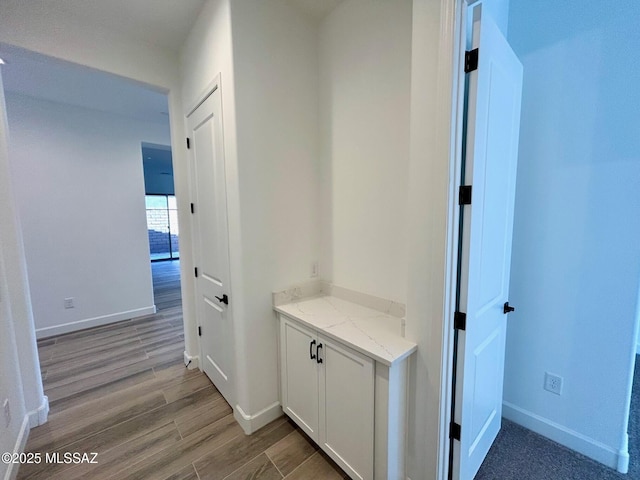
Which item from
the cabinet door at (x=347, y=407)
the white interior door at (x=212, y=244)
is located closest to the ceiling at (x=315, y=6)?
the white interior door at (x=212, y=244)

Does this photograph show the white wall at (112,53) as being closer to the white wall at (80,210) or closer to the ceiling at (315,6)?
the ceiling at (315,6)

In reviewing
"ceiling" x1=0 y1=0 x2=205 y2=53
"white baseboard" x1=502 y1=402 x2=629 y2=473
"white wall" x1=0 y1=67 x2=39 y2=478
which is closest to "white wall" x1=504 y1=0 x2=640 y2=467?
"white baseboard" x1=502 y1=402 x2=629 y2=473

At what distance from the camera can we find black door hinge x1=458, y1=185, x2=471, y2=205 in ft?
3.82

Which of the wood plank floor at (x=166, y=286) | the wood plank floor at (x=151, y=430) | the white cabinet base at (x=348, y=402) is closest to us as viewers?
the white cabinet base at (x=348, y=402)

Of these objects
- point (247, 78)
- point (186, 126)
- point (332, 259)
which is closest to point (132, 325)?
point (186, 126)

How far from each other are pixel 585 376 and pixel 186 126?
3471 millimetres

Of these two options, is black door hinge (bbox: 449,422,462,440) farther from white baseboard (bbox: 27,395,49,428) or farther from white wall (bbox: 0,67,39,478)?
white baseboard (bbox: 27,395,49,428)

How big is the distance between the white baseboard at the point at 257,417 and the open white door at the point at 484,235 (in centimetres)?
118

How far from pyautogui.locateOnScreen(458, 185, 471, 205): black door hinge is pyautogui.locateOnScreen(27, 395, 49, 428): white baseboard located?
3142mm

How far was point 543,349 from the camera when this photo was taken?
173cm

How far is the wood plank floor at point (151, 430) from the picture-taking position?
1539 millimetres

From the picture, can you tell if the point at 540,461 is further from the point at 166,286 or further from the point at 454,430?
the point at 166,286

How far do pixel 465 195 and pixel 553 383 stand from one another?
152 centimetres

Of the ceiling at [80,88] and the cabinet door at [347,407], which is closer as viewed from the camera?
the cabinet door at [347,407]
